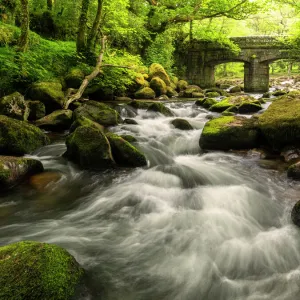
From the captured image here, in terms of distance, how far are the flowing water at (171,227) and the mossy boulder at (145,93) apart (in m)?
8.80

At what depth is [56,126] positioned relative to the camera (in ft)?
24.7

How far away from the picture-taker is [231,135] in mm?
6219

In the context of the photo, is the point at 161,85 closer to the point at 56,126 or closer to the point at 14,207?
the point at 56,126

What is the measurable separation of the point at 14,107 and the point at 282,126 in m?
6.59

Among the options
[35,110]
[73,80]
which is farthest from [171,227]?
[73,80]

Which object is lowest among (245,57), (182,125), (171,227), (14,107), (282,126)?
(171,227)

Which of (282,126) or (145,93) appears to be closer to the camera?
(282,126)

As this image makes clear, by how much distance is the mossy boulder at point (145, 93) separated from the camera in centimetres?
1395

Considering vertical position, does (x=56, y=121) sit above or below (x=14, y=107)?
below

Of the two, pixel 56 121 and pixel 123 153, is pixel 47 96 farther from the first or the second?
pixel 123 153

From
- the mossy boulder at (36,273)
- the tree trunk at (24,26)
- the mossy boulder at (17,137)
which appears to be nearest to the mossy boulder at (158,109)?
the tree trunk at (24,26)

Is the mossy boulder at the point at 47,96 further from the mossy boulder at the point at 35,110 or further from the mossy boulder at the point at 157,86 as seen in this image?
the mossy boulder at the point at 157,86

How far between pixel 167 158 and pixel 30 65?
595 centimetres

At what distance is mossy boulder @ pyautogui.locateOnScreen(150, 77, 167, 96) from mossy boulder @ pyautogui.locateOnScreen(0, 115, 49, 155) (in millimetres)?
9672
